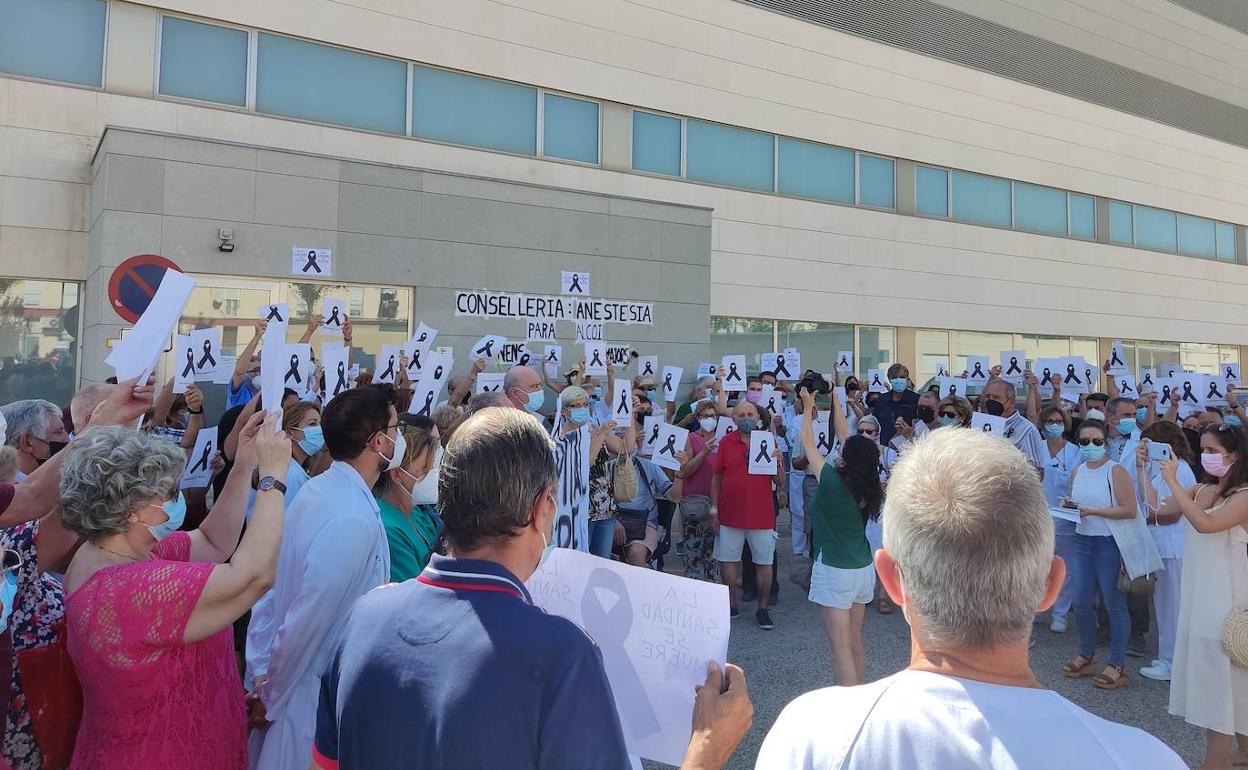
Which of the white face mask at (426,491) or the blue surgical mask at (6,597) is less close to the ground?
the white face mask at (426,491)

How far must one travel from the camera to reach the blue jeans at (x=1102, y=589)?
6285mm

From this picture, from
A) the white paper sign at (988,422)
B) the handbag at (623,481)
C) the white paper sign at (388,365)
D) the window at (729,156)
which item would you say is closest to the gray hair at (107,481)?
the handbag at (623,481)

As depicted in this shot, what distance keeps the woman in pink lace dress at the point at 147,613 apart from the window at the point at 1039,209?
871 inches

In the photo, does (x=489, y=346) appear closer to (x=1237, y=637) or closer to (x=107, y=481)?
(x=107, y=481)

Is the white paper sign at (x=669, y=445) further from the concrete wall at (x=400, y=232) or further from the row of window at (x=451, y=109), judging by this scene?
the row of window at (x=451, y=109)

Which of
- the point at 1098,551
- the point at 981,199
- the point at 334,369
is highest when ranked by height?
the point at 981,199

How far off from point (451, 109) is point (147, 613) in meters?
12.6

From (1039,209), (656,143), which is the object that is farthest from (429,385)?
(1039,209)

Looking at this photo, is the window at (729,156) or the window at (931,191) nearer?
the window at (729,156)

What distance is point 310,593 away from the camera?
111 inches

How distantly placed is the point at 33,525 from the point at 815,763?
112 inches

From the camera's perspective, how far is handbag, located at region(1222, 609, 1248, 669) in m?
4.44

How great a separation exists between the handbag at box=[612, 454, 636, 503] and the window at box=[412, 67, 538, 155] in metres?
8.26

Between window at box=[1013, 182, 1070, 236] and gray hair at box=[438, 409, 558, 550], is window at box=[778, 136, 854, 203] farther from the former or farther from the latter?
gray hair at box=[438, 409, 558, 550]
